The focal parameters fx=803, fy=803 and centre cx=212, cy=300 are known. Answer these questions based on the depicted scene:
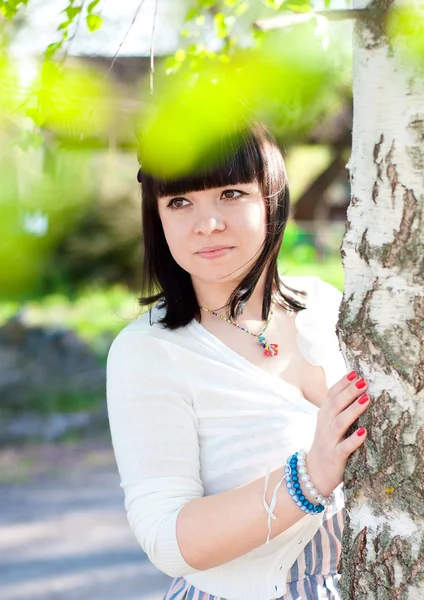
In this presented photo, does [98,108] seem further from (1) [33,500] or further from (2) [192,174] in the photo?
(1) [33,500]

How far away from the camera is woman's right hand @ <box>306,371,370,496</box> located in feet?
3.93

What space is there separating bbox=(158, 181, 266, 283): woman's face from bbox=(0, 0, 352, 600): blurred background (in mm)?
130

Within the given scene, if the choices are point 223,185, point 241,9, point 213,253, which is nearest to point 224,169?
point 223,185

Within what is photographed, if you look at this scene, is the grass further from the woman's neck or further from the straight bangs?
the straight bangs

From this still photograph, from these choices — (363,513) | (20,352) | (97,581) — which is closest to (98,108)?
(363,513)

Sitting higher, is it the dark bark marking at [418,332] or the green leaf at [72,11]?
the green leaf at [72,11]

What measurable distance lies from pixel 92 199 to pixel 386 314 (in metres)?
8.02

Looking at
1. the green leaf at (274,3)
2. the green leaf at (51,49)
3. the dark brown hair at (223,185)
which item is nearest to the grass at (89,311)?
the green leaf at (274,3)

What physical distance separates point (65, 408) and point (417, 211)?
5.41 metres

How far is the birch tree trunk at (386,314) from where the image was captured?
1.10 metres

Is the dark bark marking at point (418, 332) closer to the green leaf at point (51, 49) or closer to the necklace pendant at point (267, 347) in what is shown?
the necklace pendant at point (267, 347)

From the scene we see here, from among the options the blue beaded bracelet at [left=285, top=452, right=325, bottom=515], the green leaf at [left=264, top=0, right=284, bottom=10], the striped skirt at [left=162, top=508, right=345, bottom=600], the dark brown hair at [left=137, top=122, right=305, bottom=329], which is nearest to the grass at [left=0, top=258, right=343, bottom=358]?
the green leaf at [left=264, top=0, right=284, bottom=10]

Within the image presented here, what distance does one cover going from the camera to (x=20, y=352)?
695 centimetres

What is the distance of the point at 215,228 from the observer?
1.51 m
